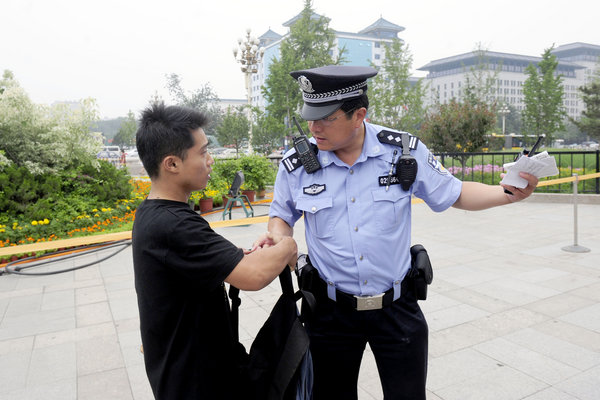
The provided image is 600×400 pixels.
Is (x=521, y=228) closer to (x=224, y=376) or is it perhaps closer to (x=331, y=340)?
(x=331, y=340)

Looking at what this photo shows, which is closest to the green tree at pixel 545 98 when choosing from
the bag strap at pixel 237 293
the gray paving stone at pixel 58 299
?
the gray paving stone at pixel 58 299

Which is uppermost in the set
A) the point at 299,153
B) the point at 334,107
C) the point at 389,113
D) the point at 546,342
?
the point at 389,113

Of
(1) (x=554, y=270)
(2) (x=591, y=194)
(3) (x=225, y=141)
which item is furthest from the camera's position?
(3) (x=225, y=141)

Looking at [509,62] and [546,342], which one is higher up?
[509,62]

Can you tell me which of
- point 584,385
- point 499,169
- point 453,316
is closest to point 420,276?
point 584,385

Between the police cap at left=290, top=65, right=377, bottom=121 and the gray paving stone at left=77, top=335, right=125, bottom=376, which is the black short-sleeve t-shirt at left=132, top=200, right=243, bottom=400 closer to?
the police cap at left=290, top=65, right=377, bottom=121

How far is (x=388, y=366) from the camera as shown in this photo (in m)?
2.06

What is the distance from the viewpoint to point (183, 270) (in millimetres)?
1486

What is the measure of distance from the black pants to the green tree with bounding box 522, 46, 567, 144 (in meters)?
29.4

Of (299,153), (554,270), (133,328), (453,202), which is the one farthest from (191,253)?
(554,270)

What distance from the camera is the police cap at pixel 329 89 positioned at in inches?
79.0

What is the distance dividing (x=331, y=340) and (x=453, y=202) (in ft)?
2.95

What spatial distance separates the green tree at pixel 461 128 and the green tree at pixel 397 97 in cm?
738

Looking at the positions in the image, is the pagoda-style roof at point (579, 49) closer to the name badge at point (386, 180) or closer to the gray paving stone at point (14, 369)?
the name badge at point (386, 180)
